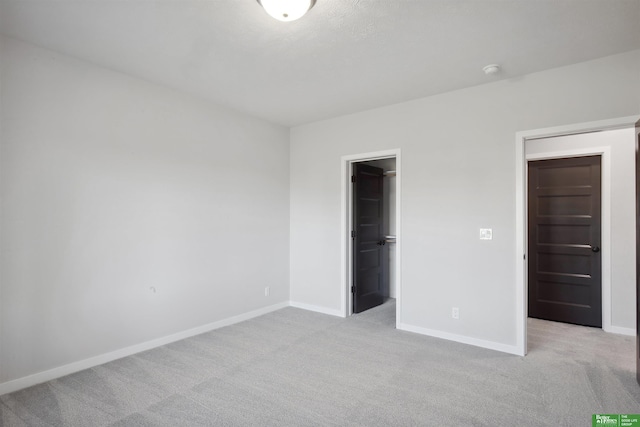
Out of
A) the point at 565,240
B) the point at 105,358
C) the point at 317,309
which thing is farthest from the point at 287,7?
the point at 565,240

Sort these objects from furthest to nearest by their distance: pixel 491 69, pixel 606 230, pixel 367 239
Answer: pixel 367 239
pixel 606 230
pixel 491 69

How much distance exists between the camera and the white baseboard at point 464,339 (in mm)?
3225

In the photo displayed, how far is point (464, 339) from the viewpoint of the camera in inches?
138

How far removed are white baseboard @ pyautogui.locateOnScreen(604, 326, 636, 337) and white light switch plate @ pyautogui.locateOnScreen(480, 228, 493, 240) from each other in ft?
6.50

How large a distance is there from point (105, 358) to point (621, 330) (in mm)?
5327

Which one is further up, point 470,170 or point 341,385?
point 470,170

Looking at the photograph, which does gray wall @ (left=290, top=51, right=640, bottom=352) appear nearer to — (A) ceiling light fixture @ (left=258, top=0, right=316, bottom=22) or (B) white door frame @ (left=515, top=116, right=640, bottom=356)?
(B) white door frame @ (left=515, top=116, right=640, bottom=356)

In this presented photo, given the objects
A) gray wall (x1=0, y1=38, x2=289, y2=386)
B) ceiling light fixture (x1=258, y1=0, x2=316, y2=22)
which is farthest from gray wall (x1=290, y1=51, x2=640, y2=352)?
ceiling light fixture (x1=258, y1=0, x2=316, y2=22)

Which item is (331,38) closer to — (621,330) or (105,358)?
(105,358)

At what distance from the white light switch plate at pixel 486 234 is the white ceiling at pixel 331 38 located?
146 cm

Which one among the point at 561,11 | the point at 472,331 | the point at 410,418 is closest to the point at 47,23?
the point at 561,11

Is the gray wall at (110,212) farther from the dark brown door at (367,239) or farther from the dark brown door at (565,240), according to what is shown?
the dark brown door at (565,240)

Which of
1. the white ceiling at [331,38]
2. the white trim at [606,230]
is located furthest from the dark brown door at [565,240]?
the white ceiling at [331,38]

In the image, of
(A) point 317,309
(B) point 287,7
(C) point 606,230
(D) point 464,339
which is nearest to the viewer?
(B) point 287,7
